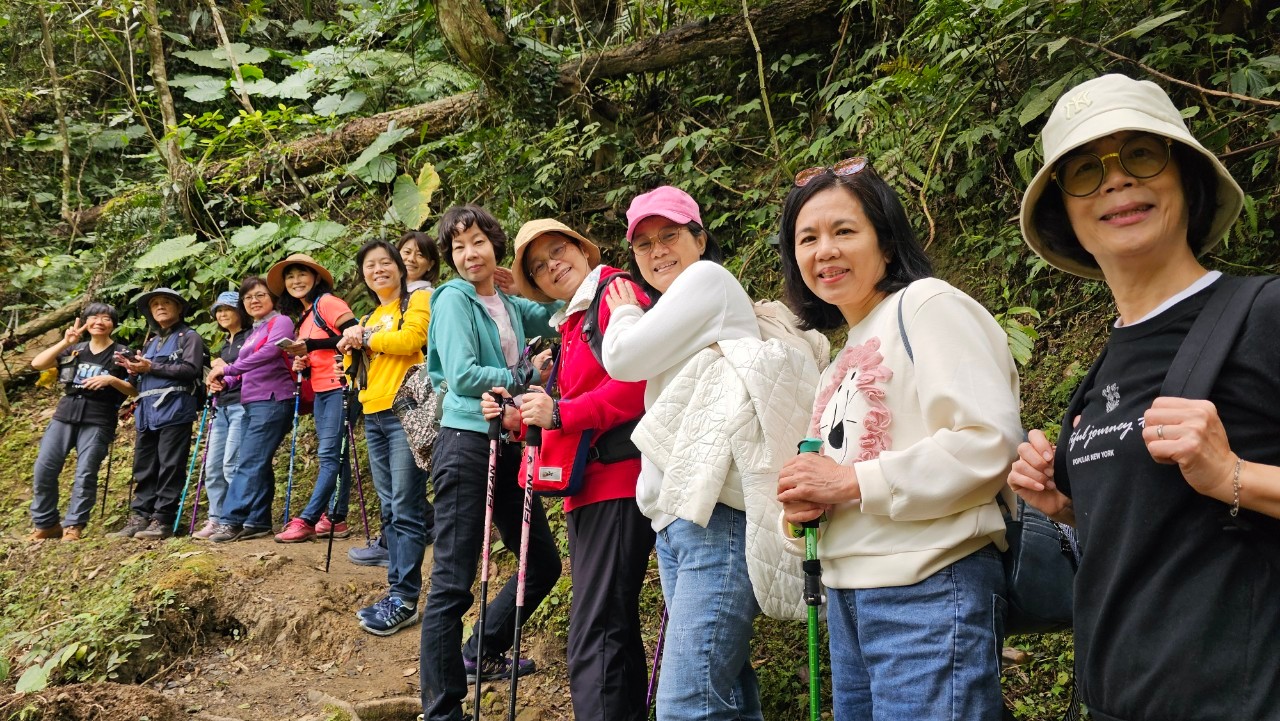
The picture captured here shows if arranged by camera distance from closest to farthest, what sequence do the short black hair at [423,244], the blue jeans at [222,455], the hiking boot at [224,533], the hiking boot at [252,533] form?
the short black hair at [423,244] → the hiking boot at [224,533] → the hiking boot at [252,533] → the blue jeans at [222,455]

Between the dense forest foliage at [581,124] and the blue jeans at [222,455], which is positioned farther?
the blue jeans at [222,455]

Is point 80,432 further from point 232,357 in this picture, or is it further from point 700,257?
point 700,257

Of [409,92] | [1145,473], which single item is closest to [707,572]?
[1145,473]

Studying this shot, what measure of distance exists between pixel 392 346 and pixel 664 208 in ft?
9.25

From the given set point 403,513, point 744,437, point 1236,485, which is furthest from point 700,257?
point 403,513

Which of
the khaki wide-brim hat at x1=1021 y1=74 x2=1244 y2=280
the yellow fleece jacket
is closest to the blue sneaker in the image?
the yellow fleece jacket

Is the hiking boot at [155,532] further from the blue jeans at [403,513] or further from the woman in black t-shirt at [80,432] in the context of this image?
the blue jeans at [403,513]

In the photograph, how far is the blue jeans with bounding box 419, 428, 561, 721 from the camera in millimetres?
3551

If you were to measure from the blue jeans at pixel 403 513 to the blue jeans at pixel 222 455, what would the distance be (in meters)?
2.22

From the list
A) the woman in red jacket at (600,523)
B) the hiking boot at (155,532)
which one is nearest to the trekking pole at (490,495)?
the woman in red jacket at (600,523)

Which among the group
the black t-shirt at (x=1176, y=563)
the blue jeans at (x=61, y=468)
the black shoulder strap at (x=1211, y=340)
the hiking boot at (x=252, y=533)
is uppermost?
the black shoulder strap at (x=1211, y=340)

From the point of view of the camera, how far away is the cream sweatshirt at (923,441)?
1.74 meters

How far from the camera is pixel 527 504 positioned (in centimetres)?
335

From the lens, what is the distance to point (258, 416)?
679 cm
